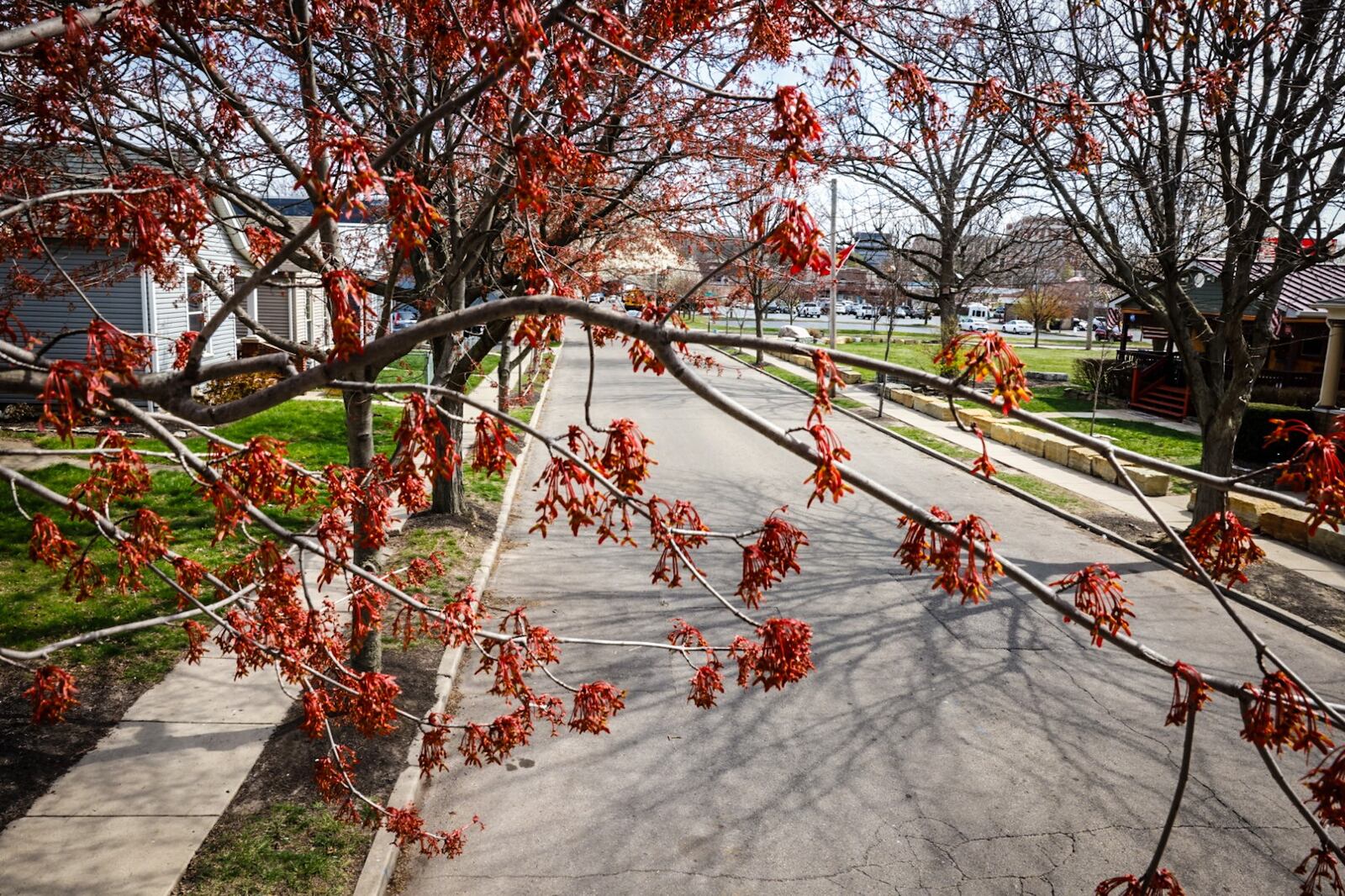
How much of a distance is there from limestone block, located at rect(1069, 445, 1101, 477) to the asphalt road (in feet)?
22.4

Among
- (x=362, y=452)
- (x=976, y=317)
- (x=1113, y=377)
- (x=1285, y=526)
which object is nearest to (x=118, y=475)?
(x=362, y=452)

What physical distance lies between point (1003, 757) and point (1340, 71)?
350 inches

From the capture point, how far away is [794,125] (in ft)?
11.7

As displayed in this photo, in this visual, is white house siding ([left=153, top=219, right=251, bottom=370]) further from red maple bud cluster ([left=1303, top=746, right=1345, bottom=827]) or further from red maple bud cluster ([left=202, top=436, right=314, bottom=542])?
red maple bud cluster ([left=1303, top=746, right=1345, bottom=827])

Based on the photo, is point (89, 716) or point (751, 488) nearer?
point (89, 716)

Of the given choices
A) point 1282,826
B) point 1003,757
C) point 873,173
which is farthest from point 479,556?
point 873,173

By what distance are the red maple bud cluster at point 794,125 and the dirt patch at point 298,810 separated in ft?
14.6

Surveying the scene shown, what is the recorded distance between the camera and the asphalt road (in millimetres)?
5590

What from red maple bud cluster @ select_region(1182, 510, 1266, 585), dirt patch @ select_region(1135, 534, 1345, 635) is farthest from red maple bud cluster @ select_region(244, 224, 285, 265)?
dirt patch @ select_region(1135, 534, 1345, 635)

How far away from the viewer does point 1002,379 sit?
2.76m

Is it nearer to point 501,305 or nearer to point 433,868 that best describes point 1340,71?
point 501,305

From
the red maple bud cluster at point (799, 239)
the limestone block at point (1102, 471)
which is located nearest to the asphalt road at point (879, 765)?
the red maple bud cluster at point (799, 239)

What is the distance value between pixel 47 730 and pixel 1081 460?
17.2 metres

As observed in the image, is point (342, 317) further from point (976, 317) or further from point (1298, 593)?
point (976, 317)
